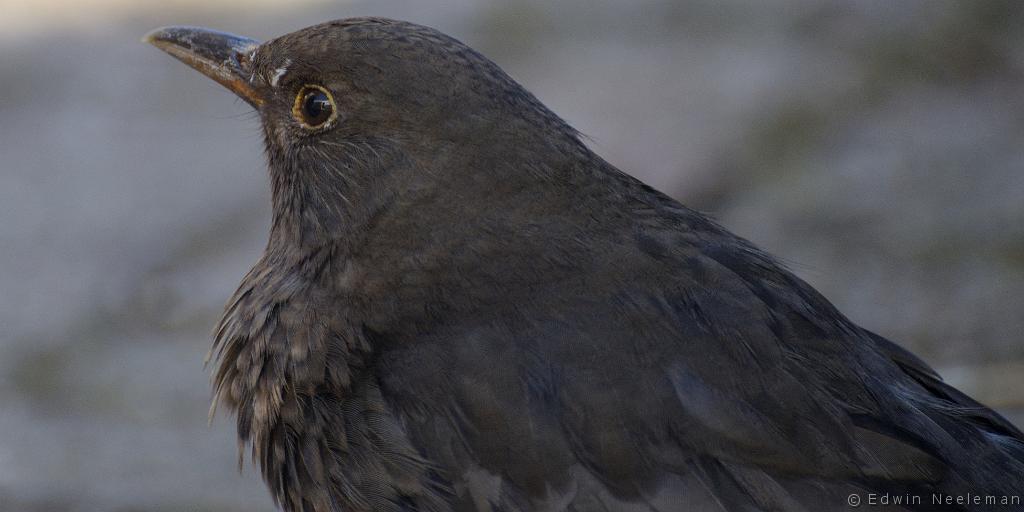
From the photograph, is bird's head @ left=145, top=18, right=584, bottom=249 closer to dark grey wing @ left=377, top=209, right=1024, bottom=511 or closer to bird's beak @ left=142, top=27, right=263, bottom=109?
bird's beak @ left=142, top=27, right=263, bottom=109

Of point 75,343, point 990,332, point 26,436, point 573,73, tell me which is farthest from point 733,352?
point 573,73

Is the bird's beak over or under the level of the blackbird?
over

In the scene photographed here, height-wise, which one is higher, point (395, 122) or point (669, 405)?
point (395, 122)

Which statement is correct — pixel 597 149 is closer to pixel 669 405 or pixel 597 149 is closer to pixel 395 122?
pixel 395 122

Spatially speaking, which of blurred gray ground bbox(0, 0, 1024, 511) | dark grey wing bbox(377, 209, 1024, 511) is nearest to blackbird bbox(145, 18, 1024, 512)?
dark grey wing bbox(377, 209, 1024, 511)

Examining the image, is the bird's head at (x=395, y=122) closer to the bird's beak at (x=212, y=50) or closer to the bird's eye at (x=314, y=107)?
the bird's eye at (x=314, y=107)

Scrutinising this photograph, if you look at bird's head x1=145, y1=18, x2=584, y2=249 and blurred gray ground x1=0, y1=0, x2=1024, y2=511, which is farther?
blurred gray ground x1=0, y1=0, x2=1024, y2=511

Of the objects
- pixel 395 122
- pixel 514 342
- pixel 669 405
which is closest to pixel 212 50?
pixel 395 122
